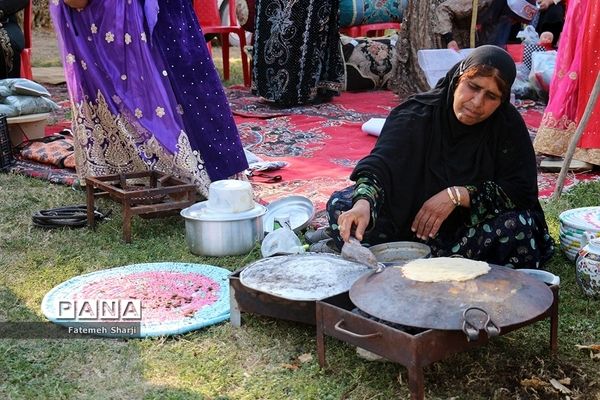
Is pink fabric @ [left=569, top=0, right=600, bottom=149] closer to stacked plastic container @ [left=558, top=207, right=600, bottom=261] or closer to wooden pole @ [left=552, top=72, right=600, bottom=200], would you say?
wooden pole @ [left=552, top=72, right=600, bottom=200]

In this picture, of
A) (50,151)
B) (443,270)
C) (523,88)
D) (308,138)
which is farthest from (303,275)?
(523,88)

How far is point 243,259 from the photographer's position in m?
3.46

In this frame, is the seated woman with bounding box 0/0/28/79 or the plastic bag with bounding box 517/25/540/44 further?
the plastic bag with bounding box 517/25/540/44

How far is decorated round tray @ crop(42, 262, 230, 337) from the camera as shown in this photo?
2734 mm

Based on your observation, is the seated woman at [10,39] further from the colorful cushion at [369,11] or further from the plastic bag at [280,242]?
the plastic bag at [280,242]

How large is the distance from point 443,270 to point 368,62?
5.97 meters

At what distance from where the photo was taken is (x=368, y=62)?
26.4 ft

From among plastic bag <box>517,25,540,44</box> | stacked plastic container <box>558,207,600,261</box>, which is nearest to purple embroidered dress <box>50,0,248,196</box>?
stacked plastic container <box>558,207,600,261</box>

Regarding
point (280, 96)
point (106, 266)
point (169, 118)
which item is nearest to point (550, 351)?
point (106, 266)

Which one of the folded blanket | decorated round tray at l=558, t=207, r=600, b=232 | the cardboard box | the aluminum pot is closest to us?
decorated round tray at l=558, t=207, r=600, b=232

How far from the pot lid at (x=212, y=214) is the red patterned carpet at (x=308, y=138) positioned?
47cm

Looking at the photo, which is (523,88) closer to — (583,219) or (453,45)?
(453,45)

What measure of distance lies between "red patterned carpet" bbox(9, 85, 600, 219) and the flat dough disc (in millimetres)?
1578

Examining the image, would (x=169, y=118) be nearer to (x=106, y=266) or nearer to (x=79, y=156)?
(x=79, y=156)
